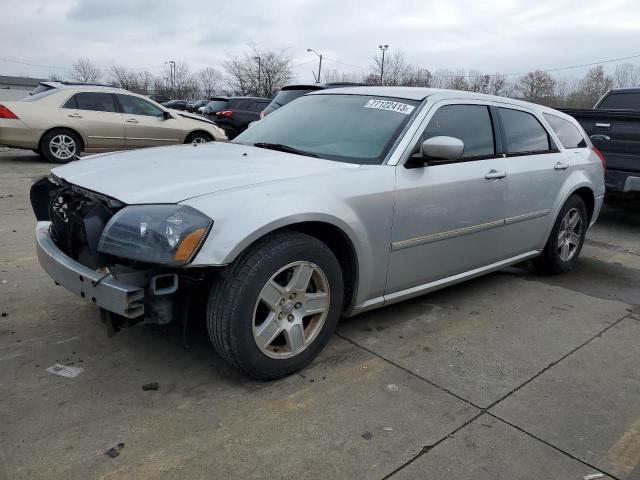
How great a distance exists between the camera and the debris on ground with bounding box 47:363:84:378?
2.89 m

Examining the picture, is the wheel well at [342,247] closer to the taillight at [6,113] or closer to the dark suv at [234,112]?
the taillight at [6,113]

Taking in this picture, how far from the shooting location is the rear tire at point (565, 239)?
191 inches

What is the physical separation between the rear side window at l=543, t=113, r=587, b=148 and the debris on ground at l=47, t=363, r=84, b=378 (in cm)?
426

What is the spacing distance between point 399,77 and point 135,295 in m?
55.3

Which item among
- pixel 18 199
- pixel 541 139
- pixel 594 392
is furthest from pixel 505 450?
pixel 18 199

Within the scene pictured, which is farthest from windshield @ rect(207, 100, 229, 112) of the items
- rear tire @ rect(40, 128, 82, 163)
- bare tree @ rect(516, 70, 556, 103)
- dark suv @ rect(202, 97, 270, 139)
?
bare tree @ rect(516, 70, 556, 103)

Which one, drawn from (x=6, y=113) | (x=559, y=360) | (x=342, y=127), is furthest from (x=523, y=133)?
(x=6, y=113)

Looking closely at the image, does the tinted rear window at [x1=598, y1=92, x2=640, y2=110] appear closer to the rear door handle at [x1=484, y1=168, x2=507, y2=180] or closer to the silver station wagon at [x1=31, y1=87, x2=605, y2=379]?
the silver station wagon at [x1=31, y1=87, x2=605, y2=379]

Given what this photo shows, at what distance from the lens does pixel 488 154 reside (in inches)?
157

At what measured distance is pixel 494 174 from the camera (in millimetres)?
3896

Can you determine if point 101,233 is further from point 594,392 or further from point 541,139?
point 541,139

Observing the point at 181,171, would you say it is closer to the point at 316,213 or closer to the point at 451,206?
the point at 316,213

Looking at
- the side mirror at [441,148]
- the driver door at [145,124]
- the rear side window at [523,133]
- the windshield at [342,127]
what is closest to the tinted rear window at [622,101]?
the rear side window at [523,133]

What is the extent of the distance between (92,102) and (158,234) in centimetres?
943
